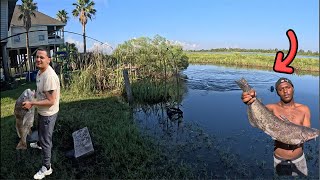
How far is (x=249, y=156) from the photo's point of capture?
6.00 metres

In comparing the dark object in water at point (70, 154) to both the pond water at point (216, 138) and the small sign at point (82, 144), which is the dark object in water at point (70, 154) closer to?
the small sign at point (82, 144)

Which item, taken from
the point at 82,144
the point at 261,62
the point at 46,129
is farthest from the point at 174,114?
the point at 261,62

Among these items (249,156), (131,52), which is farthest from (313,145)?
(131,52)

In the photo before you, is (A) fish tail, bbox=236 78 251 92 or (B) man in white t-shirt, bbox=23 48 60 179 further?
(B) man in white t-shirt, bbox=23 48 60 179

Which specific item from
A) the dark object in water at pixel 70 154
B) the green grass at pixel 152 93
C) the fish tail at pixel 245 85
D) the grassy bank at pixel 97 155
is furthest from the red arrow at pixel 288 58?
the green grass at pixel 152 93

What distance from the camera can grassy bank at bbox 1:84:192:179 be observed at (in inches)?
178

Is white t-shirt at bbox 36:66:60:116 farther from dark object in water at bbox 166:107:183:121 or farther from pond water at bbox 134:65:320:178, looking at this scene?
dark object in water at bbox 166:107:183:121

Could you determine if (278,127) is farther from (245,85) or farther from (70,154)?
(70,154)

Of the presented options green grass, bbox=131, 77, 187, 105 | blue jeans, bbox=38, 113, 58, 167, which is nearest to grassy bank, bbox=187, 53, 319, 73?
green grass, bbox=131, 77, 187, 105

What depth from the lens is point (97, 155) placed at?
5.18 meters

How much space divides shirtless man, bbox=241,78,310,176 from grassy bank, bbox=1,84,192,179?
2.11 metres

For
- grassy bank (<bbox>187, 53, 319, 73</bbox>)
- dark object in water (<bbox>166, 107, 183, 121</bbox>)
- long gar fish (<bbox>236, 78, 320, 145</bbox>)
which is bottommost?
dark object in water (<bbox>166, 107, 183, 121</bbox>)

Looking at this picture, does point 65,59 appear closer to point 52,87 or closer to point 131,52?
point 131,52

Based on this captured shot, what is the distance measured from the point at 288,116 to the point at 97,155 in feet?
10.9
